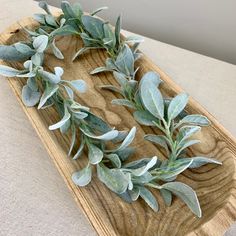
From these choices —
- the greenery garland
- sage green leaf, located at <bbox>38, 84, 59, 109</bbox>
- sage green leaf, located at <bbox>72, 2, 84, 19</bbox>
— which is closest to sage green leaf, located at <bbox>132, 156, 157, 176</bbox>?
the greenery garland

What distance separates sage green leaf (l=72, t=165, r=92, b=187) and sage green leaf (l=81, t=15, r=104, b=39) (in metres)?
0.19

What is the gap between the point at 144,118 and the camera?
40cm

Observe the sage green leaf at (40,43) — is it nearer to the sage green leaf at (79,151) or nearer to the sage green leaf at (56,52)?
the sage green leaf at (56,52)

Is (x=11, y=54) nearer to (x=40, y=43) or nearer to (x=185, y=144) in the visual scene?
(x=40, y=43)

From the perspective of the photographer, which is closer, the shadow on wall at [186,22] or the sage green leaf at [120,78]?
the sage green leaf at [120,78]

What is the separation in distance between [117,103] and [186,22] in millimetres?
236

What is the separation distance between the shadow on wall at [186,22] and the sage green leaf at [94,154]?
30 centimetres

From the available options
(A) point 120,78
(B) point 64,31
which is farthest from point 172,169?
(B) point 64,31

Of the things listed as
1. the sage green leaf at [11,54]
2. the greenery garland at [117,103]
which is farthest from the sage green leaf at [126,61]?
the sage green leaf at [11,54]

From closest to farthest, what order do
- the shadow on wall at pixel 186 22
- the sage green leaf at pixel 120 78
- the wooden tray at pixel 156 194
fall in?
1. the wooden tray at pixel 156 194
2. the sage green leaf at pixel 120 78
3. the shadow on wall at pixel 186 22

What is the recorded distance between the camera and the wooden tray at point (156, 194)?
0.32m

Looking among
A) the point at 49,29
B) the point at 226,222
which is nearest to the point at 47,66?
the point at 49,29

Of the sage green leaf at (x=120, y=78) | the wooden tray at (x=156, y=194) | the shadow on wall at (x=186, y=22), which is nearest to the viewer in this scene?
the wooden tray at (x=156, y=194)

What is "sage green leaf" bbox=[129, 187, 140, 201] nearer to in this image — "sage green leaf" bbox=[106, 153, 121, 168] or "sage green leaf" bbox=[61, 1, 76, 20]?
"sage green leaf" bbox=[106, 153, 121, 168]
